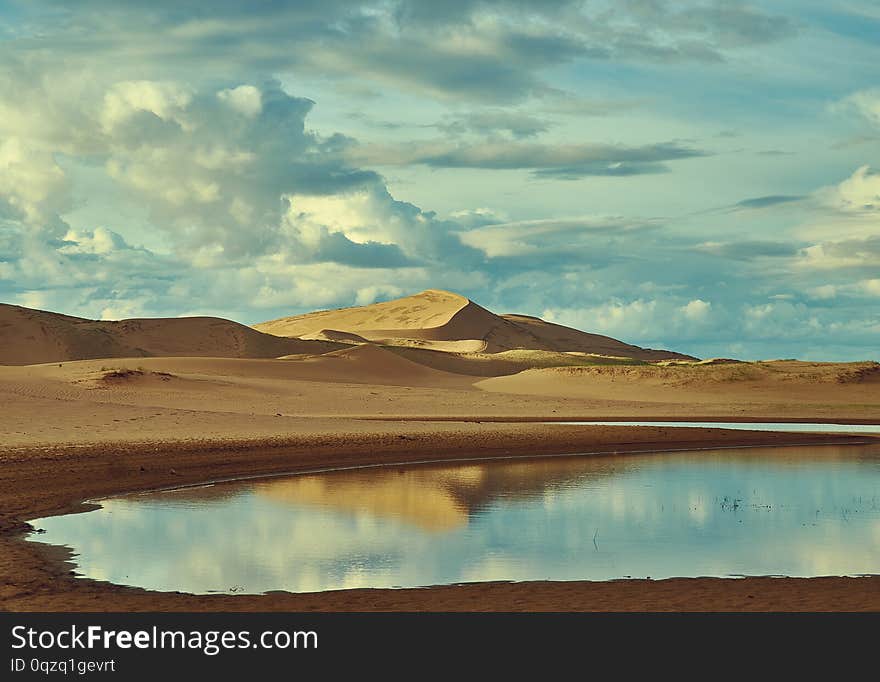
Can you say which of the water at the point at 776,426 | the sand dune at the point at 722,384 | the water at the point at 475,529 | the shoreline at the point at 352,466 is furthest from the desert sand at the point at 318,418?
the water at the point at 776,426

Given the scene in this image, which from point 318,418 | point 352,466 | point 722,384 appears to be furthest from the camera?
point 722,384

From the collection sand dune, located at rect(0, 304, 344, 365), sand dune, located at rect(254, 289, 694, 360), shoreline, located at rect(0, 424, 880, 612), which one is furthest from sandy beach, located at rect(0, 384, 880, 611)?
sand dune, located at rect(254, 289, 694, 360)

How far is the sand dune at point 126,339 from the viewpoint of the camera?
261ft

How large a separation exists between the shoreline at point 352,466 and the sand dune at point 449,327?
A: 269 feet

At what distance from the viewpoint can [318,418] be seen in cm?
3834

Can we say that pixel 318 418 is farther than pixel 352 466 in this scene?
Yes

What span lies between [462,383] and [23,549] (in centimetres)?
5659

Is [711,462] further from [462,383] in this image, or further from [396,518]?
[462,383]

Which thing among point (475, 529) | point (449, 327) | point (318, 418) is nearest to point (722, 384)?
point (318, 418)

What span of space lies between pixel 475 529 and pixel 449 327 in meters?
121

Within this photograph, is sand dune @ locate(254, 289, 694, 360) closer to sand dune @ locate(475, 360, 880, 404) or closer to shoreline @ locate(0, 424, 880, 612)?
sand dune @ locate(475, 360, 880, 404)

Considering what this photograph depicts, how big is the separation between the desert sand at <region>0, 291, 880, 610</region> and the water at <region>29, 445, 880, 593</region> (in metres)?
0.88

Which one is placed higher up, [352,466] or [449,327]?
[449,327]

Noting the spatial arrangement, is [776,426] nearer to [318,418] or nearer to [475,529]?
[318,418]
